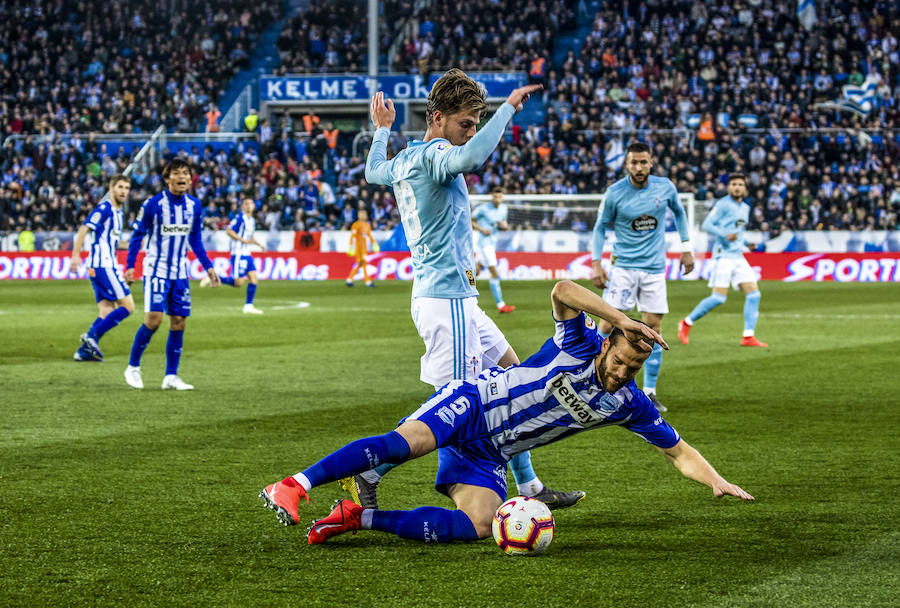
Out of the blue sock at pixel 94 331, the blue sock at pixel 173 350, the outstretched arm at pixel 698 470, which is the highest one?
the outstretched arm at pixel 698 470

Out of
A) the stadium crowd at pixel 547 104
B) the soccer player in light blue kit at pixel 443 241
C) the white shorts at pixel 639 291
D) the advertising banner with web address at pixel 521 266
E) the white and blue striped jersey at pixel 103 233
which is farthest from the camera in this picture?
the stadium crowd at pixel 547 104

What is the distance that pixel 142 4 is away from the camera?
4378 centimetres

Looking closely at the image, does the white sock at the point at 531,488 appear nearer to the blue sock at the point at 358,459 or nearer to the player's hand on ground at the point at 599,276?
the blue sock at the point at 358,459

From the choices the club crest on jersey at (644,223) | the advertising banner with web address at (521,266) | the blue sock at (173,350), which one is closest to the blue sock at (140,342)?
the blue sock at (173,350)

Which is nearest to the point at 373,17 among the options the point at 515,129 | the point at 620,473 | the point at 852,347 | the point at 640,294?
the point at 515,129

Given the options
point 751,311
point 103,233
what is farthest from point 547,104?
point 103,233

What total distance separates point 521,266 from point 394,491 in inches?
966

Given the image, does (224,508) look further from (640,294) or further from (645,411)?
(640,294)

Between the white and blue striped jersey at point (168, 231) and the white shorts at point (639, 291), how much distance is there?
378 centimetres

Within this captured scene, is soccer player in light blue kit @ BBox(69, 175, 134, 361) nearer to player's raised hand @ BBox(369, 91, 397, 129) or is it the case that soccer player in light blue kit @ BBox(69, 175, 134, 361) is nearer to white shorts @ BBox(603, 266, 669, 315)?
white shorts @ BBox(603, 266, 669, 315)

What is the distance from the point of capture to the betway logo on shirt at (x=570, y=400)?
16.3 feet

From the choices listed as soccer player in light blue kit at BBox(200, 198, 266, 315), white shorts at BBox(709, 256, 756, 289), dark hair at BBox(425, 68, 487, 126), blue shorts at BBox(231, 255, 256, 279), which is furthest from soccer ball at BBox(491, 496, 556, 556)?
blue shorts at BBox(231, 255, 256, 279)

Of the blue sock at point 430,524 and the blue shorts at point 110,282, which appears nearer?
the blue sock at point 430,524

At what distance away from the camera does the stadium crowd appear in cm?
3175
